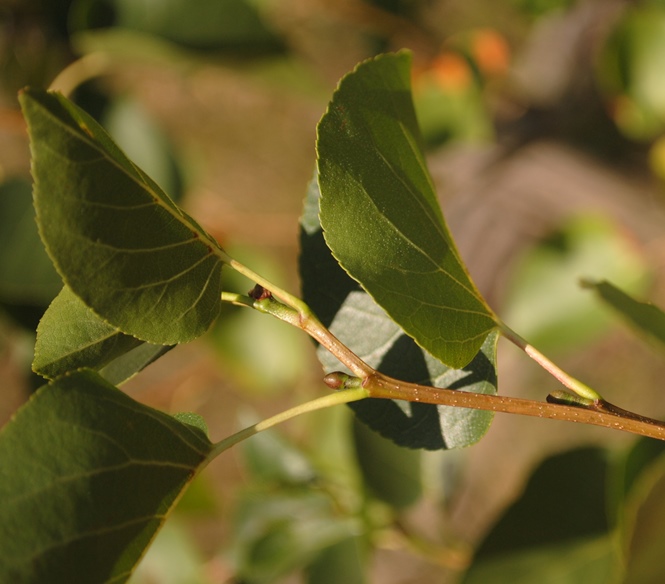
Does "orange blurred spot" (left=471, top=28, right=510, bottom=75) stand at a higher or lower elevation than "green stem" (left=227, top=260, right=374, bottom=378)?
higher

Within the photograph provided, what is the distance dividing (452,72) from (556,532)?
644 millimetres

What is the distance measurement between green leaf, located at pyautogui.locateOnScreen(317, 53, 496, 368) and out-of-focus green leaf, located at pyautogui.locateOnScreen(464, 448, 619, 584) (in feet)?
1.03

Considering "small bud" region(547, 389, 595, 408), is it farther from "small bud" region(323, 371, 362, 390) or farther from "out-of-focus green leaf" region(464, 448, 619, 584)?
"out-of-focus green leaf" region(464, 448, 619, 584)

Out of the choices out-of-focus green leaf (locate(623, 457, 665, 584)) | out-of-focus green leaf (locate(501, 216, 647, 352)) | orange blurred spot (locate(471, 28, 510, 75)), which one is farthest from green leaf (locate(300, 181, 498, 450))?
orange blurred spot (locate(471, 28, 510, 75))

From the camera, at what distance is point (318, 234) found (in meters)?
0.35

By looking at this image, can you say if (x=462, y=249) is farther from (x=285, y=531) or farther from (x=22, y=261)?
(x=22, y=261)

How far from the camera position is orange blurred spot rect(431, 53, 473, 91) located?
95 centimetres

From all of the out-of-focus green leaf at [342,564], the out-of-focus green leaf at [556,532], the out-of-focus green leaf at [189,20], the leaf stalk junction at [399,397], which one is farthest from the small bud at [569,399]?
the out-of-focus green leaf at [189,20]

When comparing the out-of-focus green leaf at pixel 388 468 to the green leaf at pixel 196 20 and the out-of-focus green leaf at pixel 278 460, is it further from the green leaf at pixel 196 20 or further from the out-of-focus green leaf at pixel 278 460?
the green leaf at pixel 196 20

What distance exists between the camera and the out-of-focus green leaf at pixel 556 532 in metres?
0.57

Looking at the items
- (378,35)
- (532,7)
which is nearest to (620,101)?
(532,7)

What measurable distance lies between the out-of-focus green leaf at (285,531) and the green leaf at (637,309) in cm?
46

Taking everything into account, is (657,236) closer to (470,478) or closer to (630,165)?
(630,165)

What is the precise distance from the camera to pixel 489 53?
1.12m
